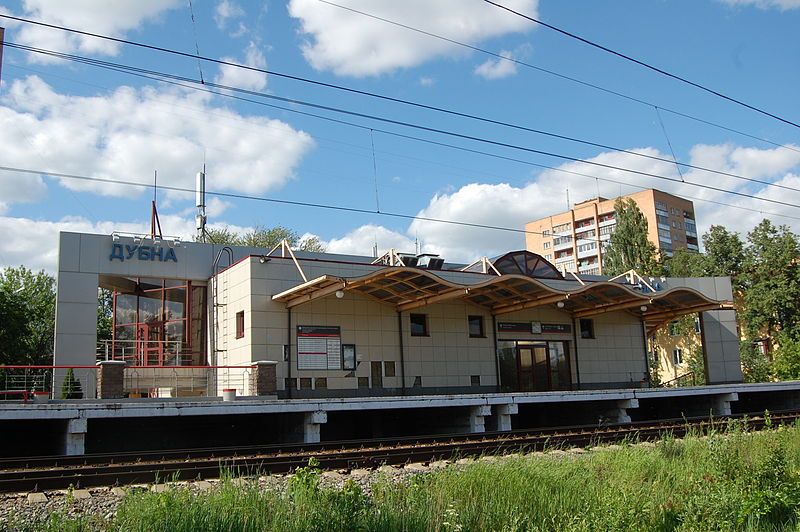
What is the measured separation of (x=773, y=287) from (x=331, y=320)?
36.1 metres

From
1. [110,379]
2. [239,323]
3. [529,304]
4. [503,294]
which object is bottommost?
[110,379]

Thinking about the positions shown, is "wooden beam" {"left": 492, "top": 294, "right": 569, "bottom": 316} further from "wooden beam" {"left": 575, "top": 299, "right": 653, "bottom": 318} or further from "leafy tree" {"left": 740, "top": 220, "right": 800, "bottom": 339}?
"leafy tree" {"left": 740, "top": 220, "right": 800, "bottom": 339}

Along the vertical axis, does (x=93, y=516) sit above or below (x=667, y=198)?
below

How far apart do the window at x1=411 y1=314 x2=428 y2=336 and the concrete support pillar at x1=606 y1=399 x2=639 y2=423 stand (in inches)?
290

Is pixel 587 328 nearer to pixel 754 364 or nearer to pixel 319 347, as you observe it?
pixel 319 347

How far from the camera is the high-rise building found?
9844 centimetres

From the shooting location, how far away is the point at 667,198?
10025 cm

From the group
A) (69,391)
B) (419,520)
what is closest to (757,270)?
(69,391)

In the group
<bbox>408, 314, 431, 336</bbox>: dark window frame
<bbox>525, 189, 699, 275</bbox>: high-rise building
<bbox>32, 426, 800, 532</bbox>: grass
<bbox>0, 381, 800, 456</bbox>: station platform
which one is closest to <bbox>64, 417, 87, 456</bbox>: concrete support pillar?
<bbox>0, 381, 800, 456</bbox>: station platform

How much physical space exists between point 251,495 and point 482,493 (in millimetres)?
2845

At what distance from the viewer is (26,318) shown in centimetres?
4031

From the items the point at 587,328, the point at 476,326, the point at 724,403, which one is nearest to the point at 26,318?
the point at 476,326

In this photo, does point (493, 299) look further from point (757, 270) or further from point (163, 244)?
point (757, 270)

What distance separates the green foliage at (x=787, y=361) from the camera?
136ft
